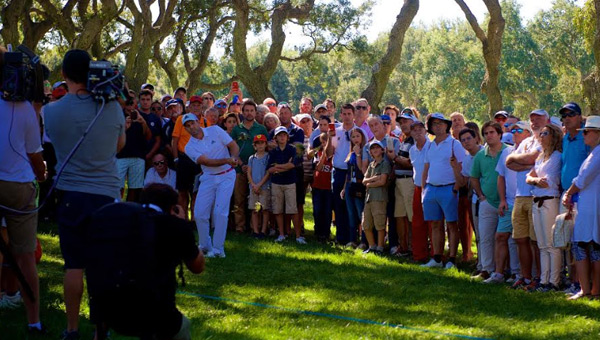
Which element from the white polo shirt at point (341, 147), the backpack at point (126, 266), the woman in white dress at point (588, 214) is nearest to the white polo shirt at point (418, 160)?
the white polo shirt at point (341, 147)

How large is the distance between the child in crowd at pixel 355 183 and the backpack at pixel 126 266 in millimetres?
8360

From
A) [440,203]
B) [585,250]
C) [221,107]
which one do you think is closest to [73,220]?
[585,250]

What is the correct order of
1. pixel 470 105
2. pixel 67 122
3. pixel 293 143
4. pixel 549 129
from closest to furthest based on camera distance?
pixel 67 122 → pixel 549 129 → pixel 293 143 → pixel 470 105

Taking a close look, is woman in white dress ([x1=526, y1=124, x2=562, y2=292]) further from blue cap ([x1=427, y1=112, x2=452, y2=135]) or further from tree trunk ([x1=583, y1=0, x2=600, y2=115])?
tree trunk ([x1=583, y1=0, x2=600, y2=115])

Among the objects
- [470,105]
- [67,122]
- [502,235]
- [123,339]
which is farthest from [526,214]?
[470,105]

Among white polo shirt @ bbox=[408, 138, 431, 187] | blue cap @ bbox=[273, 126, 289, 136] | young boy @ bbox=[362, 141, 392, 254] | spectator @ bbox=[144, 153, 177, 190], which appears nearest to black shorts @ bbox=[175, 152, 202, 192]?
spectator @ bbox=[144, 153, 177, 190]

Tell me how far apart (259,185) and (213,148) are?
235cm

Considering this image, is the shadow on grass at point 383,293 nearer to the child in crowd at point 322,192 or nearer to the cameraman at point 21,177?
the child in crowd at point 322,192

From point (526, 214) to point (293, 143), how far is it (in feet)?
15.7

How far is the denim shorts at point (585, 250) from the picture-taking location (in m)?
8.94

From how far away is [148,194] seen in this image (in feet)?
15.9

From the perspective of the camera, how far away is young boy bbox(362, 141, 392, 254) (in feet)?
40.2

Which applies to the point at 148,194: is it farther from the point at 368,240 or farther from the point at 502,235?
the point at 368,240

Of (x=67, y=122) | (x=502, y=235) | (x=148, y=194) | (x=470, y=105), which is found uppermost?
(x=470, y=105)
